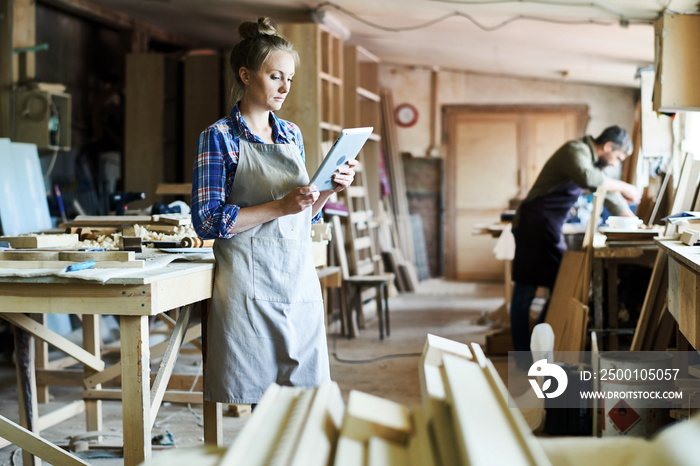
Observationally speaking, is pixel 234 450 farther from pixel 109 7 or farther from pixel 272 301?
pixel 109 7

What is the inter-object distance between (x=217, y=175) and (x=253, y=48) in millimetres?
439

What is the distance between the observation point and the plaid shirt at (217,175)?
7.45 feet

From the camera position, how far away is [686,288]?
257cm

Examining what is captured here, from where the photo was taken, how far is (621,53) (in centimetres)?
733

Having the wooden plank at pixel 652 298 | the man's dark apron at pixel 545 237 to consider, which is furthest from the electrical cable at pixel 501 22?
the wooden plank at pixel 652 298

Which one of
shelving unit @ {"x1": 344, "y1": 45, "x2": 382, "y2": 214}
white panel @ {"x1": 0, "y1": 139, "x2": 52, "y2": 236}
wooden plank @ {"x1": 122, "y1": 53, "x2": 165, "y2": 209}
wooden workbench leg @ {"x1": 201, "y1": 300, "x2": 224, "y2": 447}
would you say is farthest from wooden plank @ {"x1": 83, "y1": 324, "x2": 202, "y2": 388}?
shelving unit @ {"x1": 344, "y1": 45, "x2": 382, "y2": 214}

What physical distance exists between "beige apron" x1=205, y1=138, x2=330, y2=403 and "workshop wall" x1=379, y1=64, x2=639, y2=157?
8.05 m

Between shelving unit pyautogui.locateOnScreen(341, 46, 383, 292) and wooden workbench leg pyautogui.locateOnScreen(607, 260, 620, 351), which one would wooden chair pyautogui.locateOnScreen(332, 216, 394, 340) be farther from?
wooden workbench leg pyautogui.locateOnScreen(607, 260, 620, 351)

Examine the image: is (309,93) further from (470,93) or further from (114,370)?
(470,93)

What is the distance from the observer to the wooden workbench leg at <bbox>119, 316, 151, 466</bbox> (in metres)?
2.04

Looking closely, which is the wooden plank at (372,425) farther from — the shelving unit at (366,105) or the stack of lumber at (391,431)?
the shelving unit at (366,105)


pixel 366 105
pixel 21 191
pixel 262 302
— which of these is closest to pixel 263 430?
pixel 262 302

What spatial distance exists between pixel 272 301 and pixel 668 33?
3417 mm

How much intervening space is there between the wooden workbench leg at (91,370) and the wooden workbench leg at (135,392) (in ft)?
5.29
